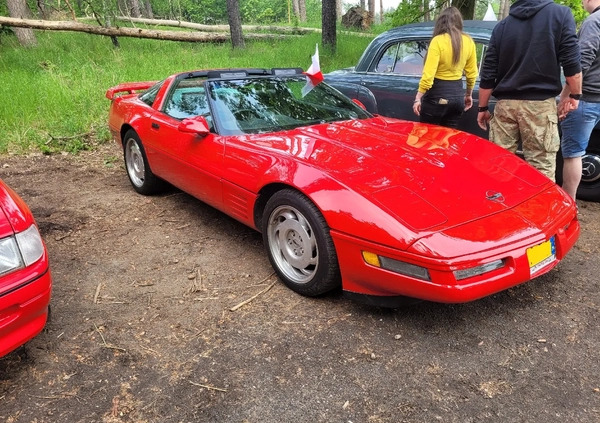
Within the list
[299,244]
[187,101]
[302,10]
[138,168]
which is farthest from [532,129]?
[302,10]

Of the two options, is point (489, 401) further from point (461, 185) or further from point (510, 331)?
point (461, 185)

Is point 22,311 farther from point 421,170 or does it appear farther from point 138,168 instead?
point 138,168

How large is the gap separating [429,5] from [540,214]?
8650mm

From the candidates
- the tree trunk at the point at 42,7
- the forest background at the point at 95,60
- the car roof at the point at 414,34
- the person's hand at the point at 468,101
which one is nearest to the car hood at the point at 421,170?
the person's hand at the point at 468,101

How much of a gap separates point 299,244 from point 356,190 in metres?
0.54

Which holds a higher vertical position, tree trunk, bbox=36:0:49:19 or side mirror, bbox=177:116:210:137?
tree trunk, bbox=36:0:49:19

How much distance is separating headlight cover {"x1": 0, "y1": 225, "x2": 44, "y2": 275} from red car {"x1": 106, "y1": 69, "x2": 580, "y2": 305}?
1.32 meters

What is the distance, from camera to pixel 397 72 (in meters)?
5.35

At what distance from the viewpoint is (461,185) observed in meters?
2.75

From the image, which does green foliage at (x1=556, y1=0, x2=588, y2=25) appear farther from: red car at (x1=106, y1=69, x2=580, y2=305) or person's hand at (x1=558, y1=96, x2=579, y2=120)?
red car at (x1=106, y1=69, x2=580, y2=305)

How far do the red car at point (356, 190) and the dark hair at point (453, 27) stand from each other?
0.98 meters

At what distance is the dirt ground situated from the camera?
2.10 m

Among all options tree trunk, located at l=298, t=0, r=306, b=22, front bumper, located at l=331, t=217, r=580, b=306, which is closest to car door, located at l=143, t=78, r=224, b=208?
front bumper, located at l=331, t=217, r=580, b=306

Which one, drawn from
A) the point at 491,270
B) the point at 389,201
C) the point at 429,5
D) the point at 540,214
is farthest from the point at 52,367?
the point at 429,5
